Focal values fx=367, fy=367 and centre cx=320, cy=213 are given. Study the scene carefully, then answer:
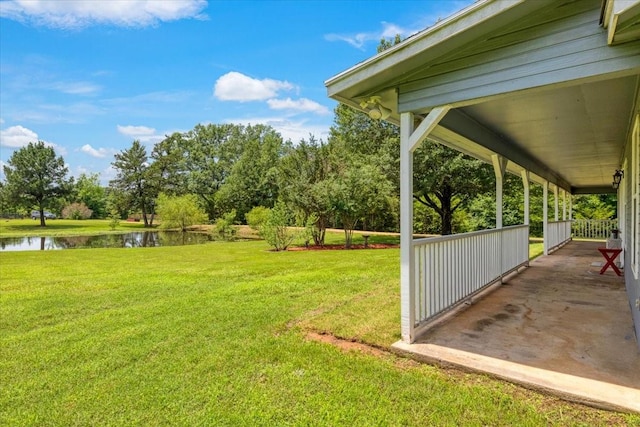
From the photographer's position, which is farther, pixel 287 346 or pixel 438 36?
pixel 287 346

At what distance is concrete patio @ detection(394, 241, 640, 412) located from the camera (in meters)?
2.71

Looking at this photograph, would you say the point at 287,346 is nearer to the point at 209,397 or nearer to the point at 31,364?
the point at 209,397

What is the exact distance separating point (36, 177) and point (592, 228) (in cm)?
4733

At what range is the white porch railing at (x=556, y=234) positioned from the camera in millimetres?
10672

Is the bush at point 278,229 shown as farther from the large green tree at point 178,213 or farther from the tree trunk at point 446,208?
the large green tree at point 178,213

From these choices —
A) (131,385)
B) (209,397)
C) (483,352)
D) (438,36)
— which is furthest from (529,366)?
(131,385)

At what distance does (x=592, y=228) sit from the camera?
54.0 feet

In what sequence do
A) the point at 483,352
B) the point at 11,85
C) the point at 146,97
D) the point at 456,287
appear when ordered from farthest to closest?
the point at 146,97, the point at 11,85, the point at 456,287, the point at 483,352

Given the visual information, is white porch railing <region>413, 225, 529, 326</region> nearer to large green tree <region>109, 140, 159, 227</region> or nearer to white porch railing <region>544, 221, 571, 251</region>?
white porch railing <region>544, 221, 571, 251</region>

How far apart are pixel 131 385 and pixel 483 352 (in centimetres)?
302

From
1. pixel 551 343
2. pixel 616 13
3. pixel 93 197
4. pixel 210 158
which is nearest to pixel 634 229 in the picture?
pixel 551 343

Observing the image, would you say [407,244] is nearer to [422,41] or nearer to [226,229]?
[422,41]

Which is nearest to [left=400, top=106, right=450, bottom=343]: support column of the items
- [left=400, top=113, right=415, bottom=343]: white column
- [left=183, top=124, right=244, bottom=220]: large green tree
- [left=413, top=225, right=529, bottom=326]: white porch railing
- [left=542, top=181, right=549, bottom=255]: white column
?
[left=400, top=113, right=415, bottom=343]: white column

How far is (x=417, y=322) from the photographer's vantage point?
3.79m
